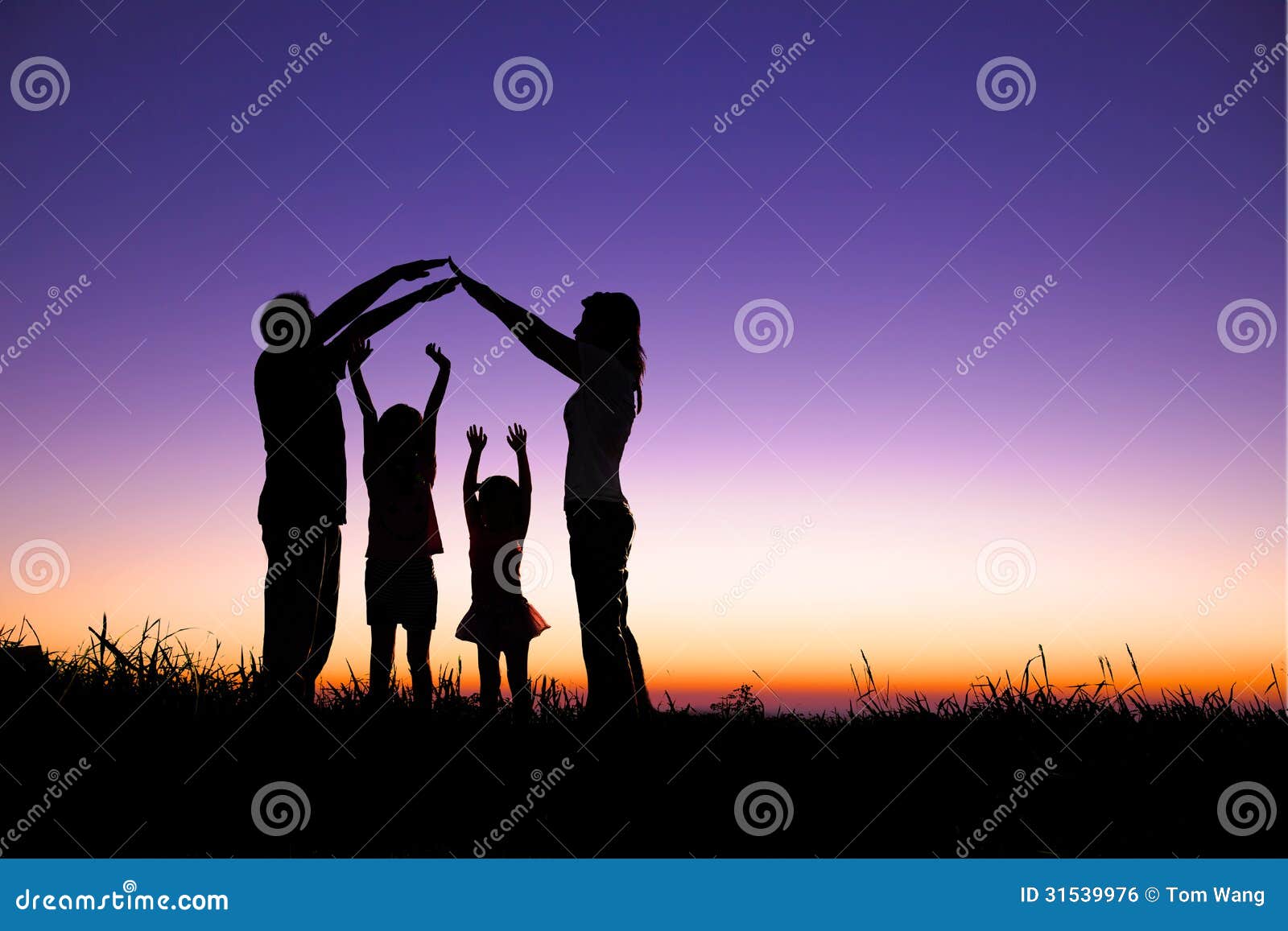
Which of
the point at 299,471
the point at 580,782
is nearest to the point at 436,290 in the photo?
the point at 299,471

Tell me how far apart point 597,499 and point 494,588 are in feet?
7.55

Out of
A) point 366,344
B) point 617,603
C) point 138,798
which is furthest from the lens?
point 366,344

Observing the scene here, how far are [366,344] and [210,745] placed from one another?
265 centimetres

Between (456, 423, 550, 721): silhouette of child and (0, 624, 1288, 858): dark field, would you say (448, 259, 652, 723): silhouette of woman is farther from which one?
(456, 423, 550, 721): silhouette of child

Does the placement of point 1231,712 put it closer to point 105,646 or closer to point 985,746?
point 985,746

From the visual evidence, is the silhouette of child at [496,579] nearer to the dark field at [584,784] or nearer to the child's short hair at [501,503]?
the child's short hair at [501,503]

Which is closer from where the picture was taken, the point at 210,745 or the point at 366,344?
the point at 210,745

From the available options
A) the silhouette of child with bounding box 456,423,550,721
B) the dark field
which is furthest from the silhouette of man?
the silhouette of child with bounding box 456,423,550,721

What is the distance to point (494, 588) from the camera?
746 cm

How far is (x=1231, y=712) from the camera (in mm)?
6570

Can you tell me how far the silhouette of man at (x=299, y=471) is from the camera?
5.53 meters

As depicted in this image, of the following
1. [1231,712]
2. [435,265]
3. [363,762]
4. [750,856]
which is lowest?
[363,762]

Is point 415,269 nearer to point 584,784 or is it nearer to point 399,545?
point 399,545
